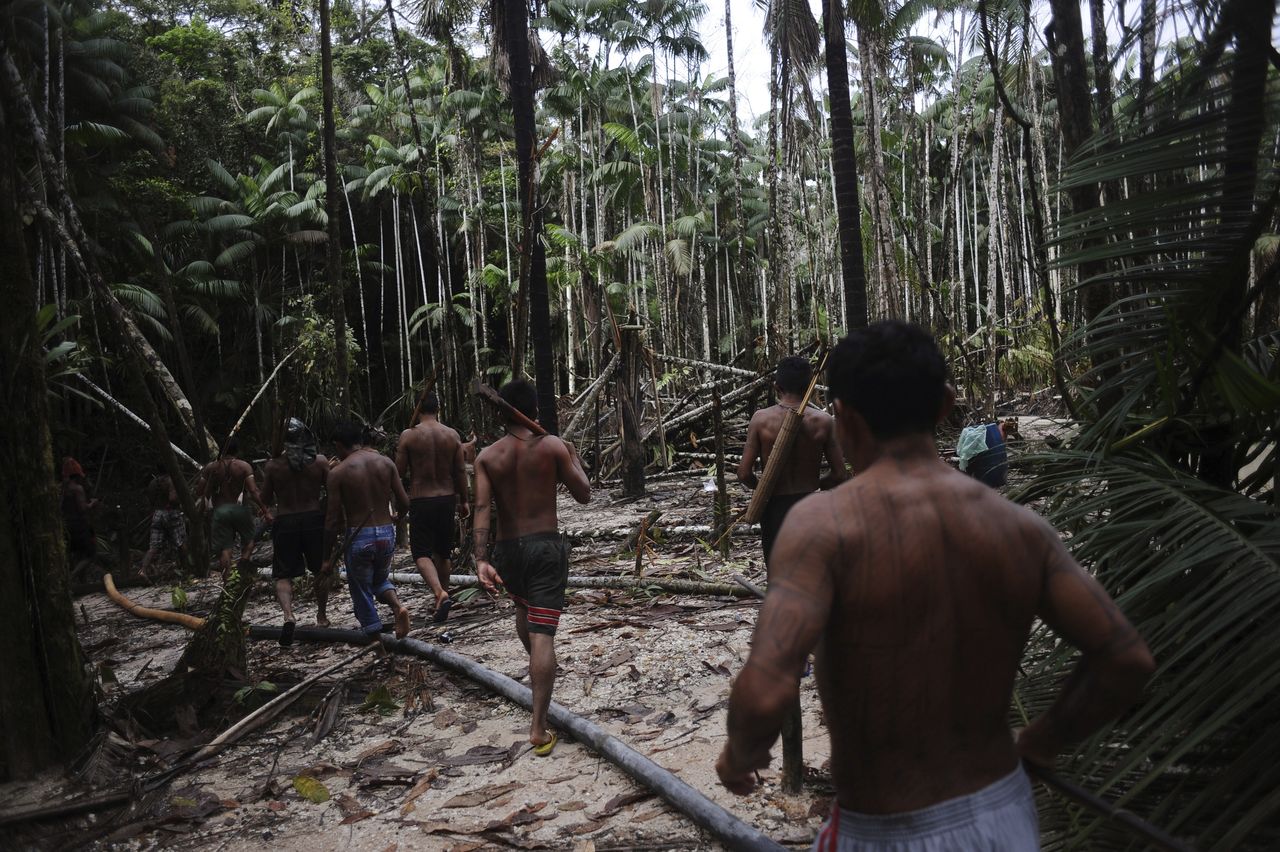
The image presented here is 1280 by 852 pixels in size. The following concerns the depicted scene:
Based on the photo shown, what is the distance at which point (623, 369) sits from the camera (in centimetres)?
1474

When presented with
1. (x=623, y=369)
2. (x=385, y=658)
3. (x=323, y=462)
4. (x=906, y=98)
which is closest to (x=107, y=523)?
(x=623, y=369)

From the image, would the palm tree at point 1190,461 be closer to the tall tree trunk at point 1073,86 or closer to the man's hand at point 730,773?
the tall tree trunk at point 1073,86

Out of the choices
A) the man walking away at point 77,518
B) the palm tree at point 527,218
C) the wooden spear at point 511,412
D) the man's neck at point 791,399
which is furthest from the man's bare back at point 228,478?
the man's neck at point 791,399

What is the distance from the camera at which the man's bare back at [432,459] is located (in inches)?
334

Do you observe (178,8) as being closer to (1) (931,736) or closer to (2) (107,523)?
(2) (107,523)

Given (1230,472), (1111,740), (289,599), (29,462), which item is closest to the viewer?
(1111,740)

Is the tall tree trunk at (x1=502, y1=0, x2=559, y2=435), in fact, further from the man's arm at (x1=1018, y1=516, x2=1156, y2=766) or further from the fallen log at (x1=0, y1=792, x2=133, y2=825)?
the man's arm at (x1=1018, y1=516, x2=1156, y2=766)

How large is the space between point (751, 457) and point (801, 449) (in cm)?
39

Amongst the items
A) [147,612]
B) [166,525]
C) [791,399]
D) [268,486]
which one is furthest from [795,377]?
[166,525]

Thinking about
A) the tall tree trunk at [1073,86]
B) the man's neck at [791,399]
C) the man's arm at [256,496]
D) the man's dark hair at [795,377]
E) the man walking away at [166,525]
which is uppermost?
the tall tree trunk at [1073,86]

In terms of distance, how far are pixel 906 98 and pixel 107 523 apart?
22.8m

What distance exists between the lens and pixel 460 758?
17.0ft

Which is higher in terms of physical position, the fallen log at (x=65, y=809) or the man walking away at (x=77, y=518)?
the man walking away at (x=77, y=518)

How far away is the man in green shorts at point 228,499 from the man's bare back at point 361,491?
2.56 meters
